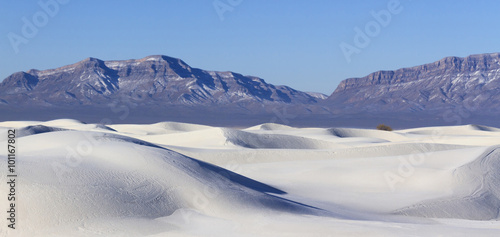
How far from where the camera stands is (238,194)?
48.8 ft

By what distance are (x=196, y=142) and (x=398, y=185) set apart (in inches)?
735

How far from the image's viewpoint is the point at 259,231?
12312 millimetres

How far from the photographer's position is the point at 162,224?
12.8 metres

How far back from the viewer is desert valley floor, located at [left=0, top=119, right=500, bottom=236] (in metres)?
12.3

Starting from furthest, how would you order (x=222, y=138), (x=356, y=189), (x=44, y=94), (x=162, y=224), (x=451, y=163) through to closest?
(x=44, y=94) → (x=222, y=138) → (x=451, y=163) → (x=356, y=189) → (x=162, y=224)

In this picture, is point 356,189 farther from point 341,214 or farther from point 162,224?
point 162,224

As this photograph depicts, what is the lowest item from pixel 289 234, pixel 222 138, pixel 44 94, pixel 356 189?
pixel 289 234

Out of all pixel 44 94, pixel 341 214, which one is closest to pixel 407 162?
pixel 341 214

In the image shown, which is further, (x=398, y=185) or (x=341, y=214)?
(x=398, y=185)

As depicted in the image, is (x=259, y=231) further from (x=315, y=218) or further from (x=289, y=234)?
(x=315, y=218)

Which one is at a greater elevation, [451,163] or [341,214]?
[451,163]

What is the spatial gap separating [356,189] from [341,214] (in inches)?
188

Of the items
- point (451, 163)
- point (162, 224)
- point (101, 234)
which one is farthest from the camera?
point (451, 163)

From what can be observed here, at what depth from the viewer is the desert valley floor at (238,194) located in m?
12.3
